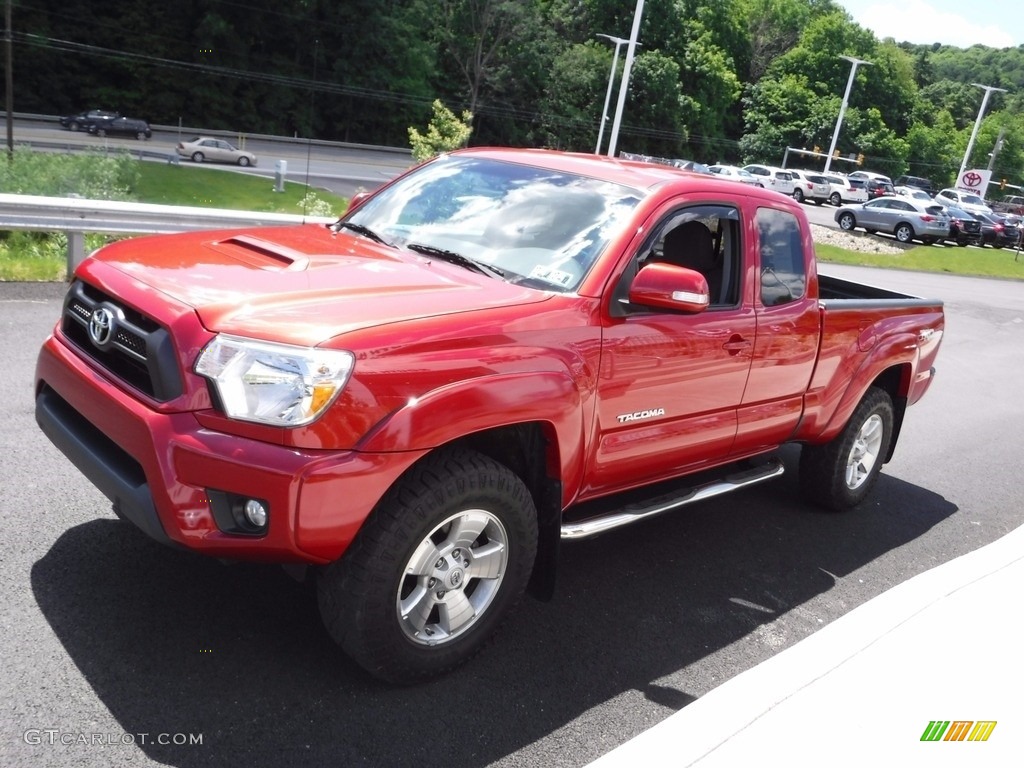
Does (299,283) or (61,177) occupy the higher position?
(299,283)

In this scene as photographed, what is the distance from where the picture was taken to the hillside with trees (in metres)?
60.7

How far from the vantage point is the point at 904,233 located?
38375 mm

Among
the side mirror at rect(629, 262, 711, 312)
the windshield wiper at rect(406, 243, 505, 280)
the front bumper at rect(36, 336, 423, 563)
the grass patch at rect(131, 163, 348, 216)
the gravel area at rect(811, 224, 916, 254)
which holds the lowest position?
the grass patch at rect(131, 163, 348, 216)

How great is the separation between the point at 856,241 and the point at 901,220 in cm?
371

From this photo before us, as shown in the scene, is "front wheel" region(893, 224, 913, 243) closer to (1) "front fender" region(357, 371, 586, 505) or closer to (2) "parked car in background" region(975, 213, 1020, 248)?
(2) "parked car in background" region(975, 213, 1020, 248)

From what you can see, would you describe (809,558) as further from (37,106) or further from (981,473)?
(37,106)

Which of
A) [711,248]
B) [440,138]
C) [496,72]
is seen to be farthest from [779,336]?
[496,72]

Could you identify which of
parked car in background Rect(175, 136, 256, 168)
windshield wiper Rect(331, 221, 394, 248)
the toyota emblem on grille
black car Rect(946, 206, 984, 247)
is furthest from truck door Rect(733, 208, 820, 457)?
parked car in background Rect(175, 136, 256, 168)

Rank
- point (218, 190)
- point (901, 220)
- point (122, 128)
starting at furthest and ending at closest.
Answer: point (122, 128) → point (218, 190) → point (901, 220)

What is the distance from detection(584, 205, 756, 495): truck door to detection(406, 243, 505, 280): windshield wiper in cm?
51

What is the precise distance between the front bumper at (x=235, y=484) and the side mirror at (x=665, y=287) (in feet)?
3.99

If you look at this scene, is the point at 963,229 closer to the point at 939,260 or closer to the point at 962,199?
the point at 939,260

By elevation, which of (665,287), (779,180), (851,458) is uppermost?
(665,287)

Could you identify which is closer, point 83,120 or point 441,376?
point 441,376
